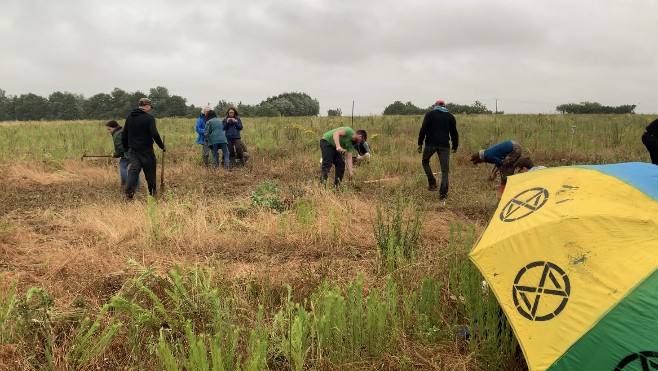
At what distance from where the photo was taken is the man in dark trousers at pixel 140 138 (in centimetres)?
615

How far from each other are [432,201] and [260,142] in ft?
21.3

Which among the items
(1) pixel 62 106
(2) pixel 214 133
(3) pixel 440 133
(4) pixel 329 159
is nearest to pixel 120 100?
(1) pixel 62 106

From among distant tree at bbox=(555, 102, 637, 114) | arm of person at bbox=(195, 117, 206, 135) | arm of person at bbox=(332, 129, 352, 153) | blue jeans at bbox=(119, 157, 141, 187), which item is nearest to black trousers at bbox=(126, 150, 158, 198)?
blue jeans at bbox=(119, 157, 141, 187)

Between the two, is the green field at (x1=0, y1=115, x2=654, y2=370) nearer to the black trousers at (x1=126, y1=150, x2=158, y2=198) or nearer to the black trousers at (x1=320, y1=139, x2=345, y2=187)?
the black trousers at (x1=126, y1=150, x2=158, y2=198)

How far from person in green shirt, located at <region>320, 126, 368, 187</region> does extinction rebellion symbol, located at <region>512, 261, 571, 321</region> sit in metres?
4.94

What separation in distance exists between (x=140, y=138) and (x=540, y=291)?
20.0 feet

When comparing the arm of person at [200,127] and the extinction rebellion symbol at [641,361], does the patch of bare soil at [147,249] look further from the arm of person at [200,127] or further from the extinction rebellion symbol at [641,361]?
the arm of person at [200,127]

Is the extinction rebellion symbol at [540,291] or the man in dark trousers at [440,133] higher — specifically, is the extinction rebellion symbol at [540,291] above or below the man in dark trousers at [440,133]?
below

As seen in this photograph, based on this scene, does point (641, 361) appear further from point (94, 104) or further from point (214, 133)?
point (94, 104)

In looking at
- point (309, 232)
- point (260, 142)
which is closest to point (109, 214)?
point (309, 232)

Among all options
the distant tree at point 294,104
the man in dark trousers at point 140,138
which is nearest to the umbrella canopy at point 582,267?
the man in dark trousers at point 140,138

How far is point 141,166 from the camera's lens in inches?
250

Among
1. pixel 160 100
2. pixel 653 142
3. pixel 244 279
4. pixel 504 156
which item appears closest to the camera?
pixel 244 279

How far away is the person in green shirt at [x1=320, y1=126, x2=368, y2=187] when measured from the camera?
6684 millimetres
